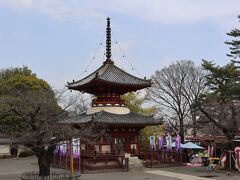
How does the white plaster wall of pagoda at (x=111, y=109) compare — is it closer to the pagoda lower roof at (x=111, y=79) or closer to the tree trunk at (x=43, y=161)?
the pagoda lower roof at (x=111, y=79)

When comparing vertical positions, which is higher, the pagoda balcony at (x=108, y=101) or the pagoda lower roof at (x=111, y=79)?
the pagoda lower roof at (x=111, y=79)

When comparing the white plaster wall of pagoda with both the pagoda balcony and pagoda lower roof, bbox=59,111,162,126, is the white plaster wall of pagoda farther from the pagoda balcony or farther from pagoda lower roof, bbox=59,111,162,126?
pagoda lower roof, bbox=59,111,162,126

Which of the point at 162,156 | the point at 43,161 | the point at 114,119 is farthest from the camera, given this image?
the point at 162,156

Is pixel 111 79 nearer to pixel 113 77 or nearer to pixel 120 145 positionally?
pixel 113 77

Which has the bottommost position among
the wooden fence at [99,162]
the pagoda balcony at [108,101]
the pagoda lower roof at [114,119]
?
the wooden fence at [99,162]

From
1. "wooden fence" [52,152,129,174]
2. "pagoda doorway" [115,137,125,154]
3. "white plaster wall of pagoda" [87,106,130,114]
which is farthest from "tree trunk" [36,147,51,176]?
"white plaster wall of pagoda" [87,106,130,114]

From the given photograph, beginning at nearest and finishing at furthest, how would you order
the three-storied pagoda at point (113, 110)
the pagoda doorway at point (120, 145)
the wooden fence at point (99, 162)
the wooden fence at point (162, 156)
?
the wooden fence at point (99, 162) < the three-storied pagoda at point (113, 110) < the pagoda doorway at point (120, 145) < the wooden fence at point (162, 156)

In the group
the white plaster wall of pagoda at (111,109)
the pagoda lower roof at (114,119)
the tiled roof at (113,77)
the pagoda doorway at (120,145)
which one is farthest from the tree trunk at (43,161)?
the white plaster wall of pagoda at (111,109)

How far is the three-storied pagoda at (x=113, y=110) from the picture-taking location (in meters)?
39.2

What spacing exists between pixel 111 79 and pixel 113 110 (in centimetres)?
310

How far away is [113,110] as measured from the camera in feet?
136

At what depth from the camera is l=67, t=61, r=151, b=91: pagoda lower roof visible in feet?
132

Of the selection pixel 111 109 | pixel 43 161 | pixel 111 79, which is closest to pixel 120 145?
pixel 111 109

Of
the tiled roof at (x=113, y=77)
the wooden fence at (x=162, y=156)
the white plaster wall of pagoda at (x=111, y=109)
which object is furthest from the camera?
→ the white plaster wall of pagoda at (x=111, y=109)
